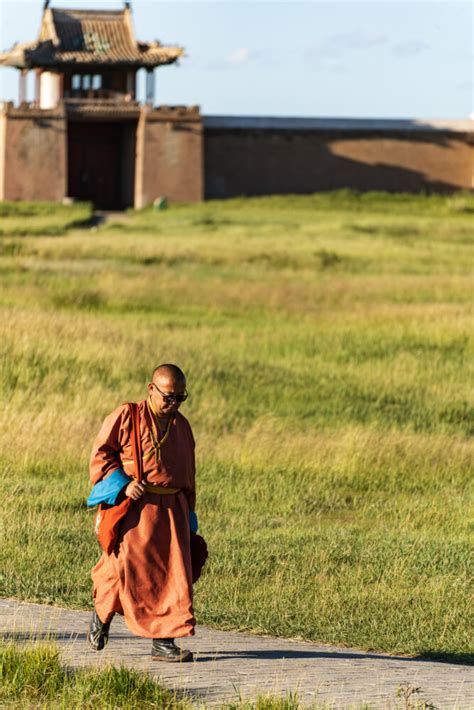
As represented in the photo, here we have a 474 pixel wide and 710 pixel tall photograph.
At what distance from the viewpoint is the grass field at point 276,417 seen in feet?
27.4

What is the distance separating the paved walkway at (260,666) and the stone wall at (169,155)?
1753 inches

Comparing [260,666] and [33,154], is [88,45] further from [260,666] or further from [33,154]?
[260,666]

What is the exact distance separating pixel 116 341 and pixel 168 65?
1327 inches

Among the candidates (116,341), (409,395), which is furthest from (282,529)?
(116,341)

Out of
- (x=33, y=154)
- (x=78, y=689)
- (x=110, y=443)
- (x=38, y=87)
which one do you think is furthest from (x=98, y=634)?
(x=38, y=87)

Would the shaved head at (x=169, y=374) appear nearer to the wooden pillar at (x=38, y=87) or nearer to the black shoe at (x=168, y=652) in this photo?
the black shoe at (x=168, y=652)

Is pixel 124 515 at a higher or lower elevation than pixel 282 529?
higher

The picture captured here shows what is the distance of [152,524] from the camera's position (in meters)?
6.11

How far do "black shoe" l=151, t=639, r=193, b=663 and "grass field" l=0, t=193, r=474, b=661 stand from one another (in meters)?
1.19

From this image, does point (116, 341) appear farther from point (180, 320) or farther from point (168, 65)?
point (168, 65)

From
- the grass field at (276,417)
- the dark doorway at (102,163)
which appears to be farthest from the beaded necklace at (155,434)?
the dark doorway at (102,163)

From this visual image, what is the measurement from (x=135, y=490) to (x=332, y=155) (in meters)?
47.2

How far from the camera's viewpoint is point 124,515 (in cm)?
609

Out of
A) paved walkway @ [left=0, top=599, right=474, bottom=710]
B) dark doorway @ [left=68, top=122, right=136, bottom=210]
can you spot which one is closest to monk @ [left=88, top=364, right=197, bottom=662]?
paved walkway @ [left=0, top=599, right=474, bottom=710]
